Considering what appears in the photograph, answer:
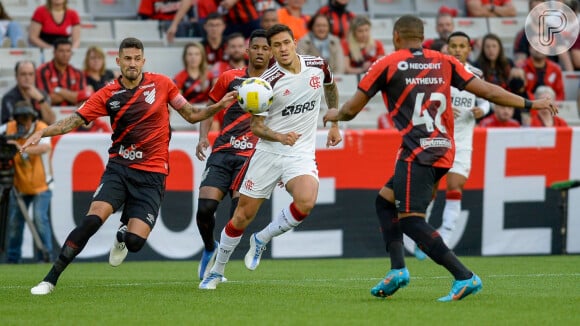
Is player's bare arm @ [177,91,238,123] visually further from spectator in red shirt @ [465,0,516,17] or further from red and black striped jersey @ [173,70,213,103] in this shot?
spectator in red shirt @ [465,0,516,17]

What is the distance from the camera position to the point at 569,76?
19.0 m

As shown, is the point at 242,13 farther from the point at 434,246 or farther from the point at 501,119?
the point at 434,246

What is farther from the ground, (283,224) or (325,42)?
(325,42)

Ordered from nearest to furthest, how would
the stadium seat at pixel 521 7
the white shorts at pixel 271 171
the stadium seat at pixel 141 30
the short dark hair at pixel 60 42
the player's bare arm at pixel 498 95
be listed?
1. the player's bare arm at pixel 498 95
2. the white shorts at pixel 271 171
3. the short dark hair at pixel 60 42
4. the stadium seat at pixel 141 30
5. the stadium seat at pixel 521 7

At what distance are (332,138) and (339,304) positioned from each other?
1.90m

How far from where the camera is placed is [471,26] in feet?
65.0

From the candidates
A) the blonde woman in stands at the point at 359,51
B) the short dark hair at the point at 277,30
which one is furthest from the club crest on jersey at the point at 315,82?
the blonde woman in stands at the point at 359,51

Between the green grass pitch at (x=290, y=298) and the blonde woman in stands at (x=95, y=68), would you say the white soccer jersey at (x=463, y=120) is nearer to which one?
the green grass pitch at (x=290, y=298)

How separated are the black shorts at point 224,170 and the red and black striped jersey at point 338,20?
293 inches

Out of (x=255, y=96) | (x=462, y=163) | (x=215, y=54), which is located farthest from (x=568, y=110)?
(x=255, y=96)

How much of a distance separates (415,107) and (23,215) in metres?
7.17

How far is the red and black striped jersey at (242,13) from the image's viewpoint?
1795 centimetres

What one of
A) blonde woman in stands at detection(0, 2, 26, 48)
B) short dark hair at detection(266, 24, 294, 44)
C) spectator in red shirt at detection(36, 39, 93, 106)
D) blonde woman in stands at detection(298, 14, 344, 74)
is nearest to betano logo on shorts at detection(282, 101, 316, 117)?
short dark hair at detection(266, 24, 294, 44)

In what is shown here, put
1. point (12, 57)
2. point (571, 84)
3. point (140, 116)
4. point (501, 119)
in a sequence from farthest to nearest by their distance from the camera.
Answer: point (571, 84), point (12, 57), point (501, 119), point (140, 116)
